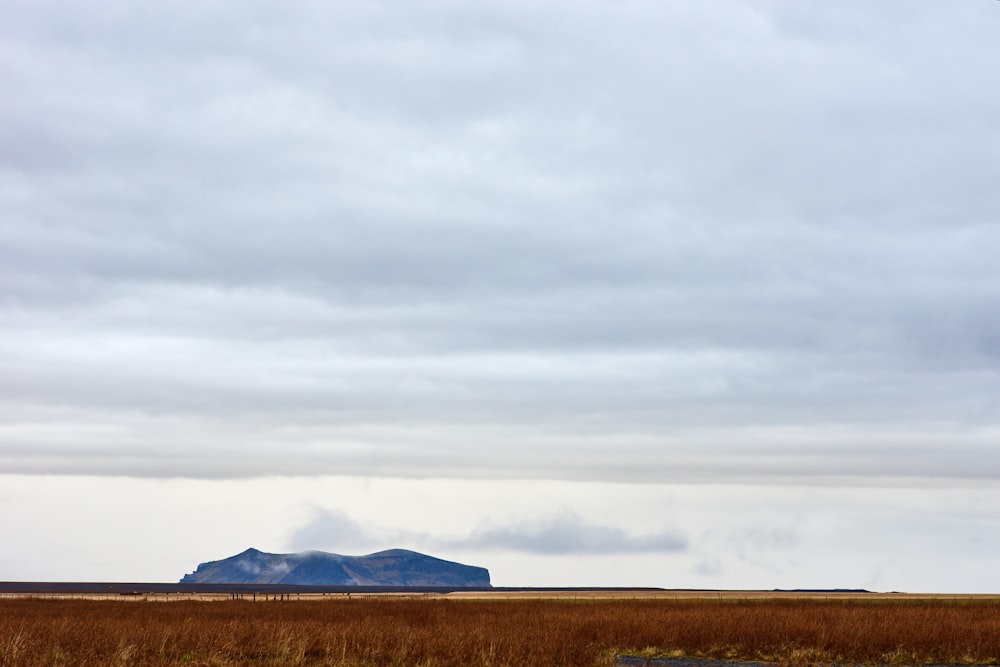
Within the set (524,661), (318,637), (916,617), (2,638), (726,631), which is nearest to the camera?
(524,661)

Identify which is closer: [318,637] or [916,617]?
[318,637]

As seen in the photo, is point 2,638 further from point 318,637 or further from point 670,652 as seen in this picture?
point 670,652

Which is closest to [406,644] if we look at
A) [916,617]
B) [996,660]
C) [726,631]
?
[726,631]

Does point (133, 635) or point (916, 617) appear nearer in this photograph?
point (133, 635)

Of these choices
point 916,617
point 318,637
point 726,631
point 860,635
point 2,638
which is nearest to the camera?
point 2,638

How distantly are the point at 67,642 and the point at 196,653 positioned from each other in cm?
530

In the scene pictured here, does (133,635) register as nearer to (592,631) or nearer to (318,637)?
(318,637)

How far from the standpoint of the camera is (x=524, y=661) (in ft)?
91.3

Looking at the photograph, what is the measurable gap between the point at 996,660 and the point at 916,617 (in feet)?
35.3

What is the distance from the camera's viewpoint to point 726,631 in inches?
1569

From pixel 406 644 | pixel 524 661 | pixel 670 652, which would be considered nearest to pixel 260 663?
pixel 406 644

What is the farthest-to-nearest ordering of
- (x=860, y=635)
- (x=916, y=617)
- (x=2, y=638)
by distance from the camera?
(x=916, y=617), (x=860, y=635), (x=2, y=638)

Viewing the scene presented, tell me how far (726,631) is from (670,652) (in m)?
3.51

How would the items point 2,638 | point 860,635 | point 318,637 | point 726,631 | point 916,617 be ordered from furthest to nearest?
point 916,617 < point 726,631 < point 860,635 < point 318,637 < point 2,638
